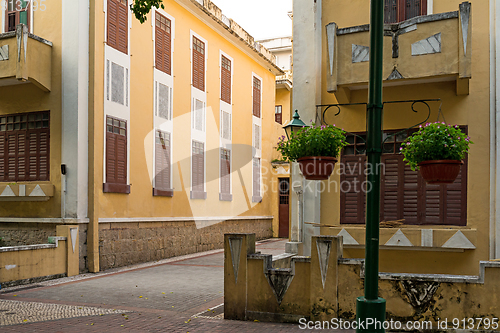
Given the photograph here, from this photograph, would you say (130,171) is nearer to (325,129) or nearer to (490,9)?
(325,129)

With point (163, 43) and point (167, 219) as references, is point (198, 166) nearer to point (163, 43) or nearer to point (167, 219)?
point (167, 219)

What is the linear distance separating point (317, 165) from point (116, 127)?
9492 millimetres

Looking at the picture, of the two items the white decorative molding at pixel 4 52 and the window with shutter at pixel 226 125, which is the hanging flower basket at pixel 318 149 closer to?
the white decorative molding at pixel 4 52

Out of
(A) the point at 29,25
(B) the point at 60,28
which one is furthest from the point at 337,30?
(A) the point at 29,25

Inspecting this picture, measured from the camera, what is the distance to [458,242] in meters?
9.16

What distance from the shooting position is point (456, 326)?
6730 mm

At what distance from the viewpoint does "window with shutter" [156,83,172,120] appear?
688 inches

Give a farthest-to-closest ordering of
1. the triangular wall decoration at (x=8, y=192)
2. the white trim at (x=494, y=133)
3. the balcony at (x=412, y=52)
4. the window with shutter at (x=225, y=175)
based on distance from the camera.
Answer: the window with shutter at (x=225, y=175) < the triangular wall decoration at (x=8, y=192) < the white trim at (x=494, y=133) < the balcony at (x=412, y=52)

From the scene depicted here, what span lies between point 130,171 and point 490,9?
1113 cm

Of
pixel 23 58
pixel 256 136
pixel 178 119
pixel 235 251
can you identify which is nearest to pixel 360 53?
pixel 235 251

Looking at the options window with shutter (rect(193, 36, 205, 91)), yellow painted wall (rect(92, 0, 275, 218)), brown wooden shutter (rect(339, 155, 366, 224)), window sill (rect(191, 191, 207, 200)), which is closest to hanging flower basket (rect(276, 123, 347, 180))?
brown wooden shutter (rect(339, 155, 366, 224))

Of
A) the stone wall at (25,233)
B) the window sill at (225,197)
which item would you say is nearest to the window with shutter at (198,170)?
the window sill at (225,197)

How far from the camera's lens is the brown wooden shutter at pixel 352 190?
10.2 m

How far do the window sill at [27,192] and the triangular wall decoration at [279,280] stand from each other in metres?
8.39
